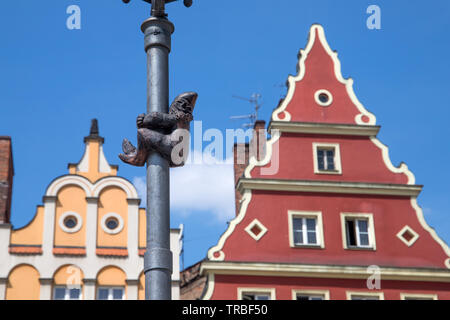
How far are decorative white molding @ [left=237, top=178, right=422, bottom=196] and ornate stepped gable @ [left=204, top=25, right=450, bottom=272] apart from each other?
3 centimetres

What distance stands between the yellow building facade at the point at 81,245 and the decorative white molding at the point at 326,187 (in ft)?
8.23

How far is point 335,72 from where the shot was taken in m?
24.5

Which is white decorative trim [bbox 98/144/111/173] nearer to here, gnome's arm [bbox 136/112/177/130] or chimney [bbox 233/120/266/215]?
chimney [bbox 233/120/266/215]

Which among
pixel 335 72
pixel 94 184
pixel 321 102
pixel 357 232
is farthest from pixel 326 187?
pixel 94 184

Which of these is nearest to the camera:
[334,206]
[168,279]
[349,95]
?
[168,279]

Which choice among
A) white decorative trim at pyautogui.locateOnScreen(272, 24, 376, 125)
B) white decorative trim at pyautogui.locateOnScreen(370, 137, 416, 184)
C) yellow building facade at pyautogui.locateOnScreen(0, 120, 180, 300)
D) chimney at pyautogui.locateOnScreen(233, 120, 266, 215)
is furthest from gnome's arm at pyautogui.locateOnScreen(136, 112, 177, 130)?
chimney at pyautogui.locateOnScreen(233, 120, 266, 215)

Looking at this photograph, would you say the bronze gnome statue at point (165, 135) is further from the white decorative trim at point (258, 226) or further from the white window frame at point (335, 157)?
the white window frame at point (335, 157)

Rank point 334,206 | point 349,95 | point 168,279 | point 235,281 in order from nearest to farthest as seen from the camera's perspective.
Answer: point 168,279 < point 235,281 < point 334,206 < point 349,95

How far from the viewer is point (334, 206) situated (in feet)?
72.8

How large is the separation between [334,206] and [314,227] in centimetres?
79

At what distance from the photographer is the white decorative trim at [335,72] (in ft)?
77.5

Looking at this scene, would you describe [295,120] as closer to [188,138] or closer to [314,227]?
[314,227]

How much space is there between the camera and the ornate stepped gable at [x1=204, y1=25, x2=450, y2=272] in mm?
21500
